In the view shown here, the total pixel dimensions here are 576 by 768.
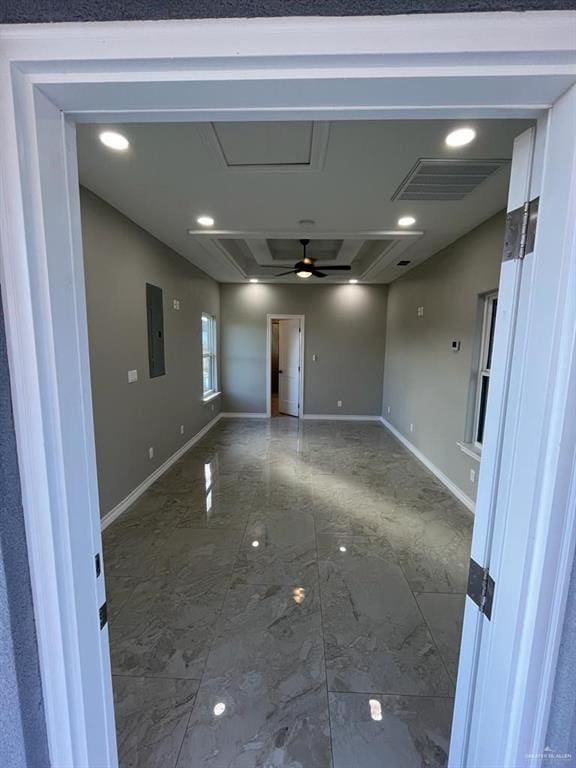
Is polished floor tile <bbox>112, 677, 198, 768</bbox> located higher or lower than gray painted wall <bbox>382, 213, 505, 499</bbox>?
lower

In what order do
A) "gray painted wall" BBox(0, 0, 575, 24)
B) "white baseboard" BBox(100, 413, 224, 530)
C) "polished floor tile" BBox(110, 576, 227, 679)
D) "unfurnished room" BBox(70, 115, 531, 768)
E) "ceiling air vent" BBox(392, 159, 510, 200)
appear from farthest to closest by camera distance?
"white baseboard" BBox(100, 413, 224, 530), "ceiling air vent" BBox(392, 159, 510, 200), "polished floor tile" BBox(110, 576, 227, 679), "unfurnished room" BBox(70, 115, 531, 768), "gray painted wall" BBox(0, 0, 575, 24)

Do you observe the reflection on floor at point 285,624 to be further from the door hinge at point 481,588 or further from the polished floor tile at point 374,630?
the door hinge at point 481,588

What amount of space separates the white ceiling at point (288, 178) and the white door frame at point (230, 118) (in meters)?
1.35

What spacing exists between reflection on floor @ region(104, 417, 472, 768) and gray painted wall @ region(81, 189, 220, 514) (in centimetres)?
52

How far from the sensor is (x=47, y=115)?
0.61m

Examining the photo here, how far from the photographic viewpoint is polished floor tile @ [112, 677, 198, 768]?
3.97ft

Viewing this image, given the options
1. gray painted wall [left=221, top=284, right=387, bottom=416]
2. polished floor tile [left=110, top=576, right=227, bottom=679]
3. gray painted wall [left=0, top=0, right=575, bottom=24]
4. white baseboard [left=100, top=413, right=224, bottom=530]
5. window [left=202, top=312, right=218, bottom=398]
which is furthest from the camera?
gray painted wall [left=221, top=284, right=387, bottom=416]

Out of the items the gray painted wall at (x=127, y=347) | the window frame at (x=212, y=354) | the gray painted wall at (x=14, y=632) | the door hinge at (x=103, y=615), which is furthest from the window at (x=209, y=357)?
the gray painted wall at (x=14, y=632)

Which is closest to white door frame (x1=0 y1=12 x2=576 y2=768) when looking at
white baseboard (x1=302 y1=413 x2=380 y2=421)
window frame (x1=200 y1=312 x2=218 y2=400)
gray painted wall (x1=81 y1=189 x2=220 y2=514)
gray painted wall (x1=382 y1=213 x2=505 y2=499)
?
gray painted wall (x1=81 y1=189 x2=220 y2=514)

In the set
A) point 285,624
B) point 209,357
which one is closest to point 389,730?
point 285,624

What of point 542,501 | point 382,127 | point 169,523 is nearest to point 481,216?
point 382,127

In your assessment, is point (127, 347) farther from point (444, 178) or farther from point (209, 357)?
point (209, 357)

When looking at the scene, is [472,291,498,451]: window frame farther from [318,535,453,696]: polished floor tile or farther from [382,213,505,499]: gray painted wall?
[318,535,453,696]: polished floor tile

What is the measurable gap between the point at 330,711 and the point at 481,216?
3.61m
